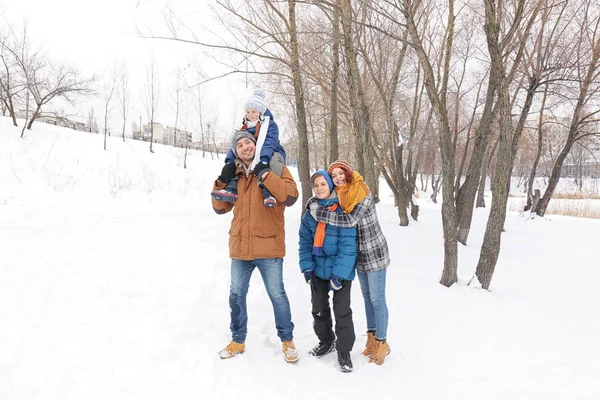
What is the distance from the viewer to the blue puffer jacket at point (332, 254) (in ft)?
8.60

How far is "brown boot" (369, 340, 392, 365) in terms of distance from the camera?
280cm

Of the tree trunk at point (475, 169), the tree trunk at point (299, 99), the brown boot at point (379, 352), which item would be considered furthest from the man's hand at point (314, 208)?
the tree trunk at point (475, 169)

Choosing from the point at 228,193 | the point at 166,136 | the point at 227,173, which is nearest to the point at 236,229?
the point at 228,193

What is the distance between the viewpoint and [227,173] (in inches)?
107

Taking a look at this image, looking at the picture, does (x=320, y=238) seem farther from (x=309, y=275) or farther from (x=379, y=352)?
(x=379, y=352)

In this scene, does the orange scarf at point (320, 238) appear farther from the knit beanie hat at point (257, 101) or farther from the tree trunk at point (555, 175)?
the tree trunk at point (555, 175)

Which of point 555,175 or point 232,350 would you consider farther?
point 555,175

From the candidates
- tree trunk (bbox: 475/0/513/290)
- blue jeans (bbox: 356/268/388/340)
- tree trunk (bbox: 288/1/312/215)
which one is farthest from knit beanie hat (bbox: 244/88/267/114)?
tree trunk (bbox: 288/1/312/215)

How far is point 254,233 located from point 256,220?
103 mm

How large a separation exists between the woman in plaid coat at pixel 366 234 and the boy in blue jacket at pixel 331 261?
0.21ft

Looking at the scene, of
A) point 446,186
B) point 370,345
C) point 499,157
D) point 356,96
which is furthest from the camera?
point 356,96

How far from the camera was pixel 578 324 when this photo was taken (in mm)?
3865

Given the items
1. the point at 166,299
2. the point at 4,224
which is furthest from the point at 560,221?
the point at 4,224

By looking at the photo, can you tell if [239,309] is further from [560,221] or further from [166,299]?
[560,221]
